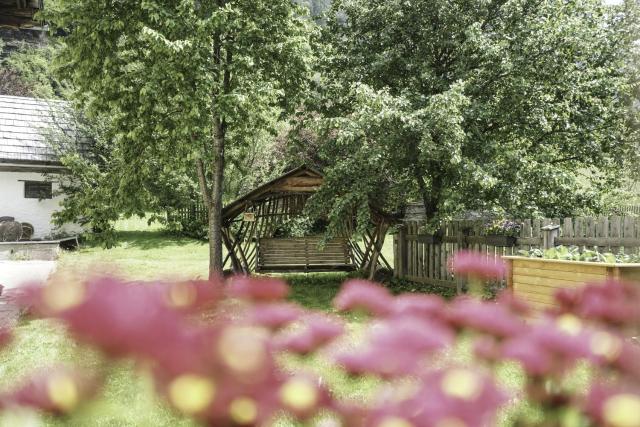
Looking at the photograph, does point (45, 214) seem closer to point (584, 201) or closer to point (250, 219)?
point (250, 219)

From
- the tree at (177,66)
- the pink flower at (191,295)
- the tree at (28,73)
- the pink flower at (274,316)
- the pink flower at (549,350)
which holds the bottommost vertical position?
the pink flower at (549,350)

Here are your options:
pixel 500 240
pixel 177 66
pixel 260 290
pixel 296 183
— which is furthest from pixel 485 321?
pixel 296 183

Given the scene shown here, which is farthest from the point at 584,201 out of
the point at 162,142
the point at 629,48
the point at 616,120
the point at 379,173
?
the point at 162,142

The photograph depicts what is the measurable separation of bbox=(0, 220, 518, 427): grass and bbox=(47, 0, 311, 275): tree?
9.32ft

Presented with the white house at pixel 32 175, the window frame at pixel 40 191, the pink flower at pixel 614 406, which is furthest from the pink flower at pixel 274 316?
the window frame at pixel 40 191

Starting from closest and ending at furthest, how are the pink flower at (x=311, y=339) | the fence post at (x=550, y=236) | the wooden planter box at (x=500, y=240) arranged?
1. the pink flower at (x=311, y=339)
2. the fence post at (x=550, y=236)
3. the wooden planter box at (x=500, y=240)

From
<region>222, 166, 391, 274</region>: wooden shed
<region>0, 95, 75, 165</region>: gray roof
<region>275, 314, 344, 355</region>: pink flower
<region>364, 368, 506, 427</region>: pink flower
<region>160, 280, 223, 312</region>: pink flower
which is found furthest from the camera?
<region>0, 95, 75, 165</region>: gray roof

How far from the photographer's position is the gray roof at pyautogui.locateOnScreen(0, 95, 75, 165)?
2211cm

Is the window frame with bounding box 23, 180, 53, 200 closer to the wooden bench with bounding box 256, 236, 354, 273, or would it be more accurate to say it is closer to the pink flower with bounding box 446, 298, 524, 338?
the wooden bench with bounding box 256, 236, 354, 273

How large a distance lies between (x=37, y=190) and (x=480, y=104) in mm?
18355

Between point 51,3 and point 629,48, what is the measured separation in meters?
12.4

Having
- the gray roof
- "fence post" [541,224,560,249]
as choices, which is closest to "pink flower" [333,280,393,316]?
"fence post" [541,224,560,249]

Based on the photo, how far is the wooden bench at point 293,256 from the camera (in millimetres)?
13930

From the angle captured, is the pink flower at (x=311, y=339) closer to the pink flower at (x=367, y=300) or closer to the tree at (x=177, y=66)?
the pink flower at (x=367, y=300)
